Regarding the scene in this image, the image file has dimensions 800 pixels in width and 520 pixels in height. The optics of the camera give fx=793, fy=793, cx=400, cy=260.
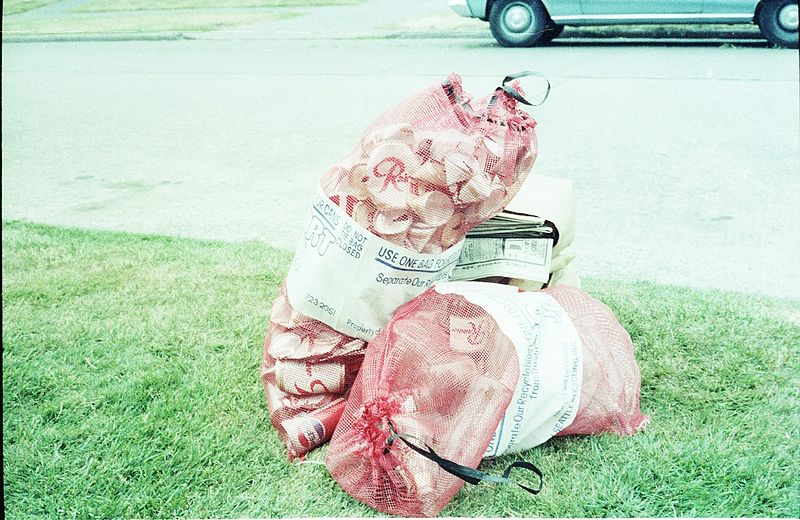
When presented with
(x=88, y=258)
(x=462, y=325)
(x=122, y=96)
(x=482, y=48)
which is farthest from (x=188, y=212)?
(x=482, y=48)

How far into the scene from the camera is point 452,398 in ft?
5.72

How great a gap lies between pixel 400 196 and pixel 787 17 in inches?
313

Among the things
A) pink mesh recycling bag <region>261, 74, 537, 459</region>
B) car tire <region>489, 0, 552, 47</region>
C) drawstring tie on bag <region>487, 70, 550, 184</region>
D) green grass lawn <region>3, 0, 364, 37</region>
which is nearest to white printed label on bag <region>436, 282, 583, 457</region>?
pink mesh recycling bag <region>261, 74, 537, 459</region>

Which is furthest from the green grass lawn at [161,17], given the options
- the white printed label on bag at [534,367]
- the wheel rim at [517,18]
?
the white printed label on bag at [534,367]

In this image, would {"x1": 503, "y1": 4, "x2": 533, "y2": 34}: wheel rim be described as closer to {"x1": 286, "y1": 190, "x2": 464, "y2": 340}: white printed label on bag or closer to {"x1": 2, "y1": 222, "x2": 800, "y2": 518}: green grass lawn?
{"x1": 2, "y1": 222, "x2": 800, "y2": 518}: green grass lawn

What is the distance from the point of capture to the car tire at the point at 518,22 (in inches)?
363

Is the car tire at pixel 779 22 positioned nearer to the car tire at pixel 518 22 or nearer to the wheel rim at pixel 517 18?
the car tire at pixel 518 22

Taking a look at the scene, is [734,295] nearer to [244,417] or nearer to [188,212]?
[244,417]

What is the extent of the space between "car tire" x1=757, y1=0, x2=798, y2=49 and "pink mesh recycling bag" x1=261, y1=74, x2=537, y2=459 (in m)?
7.54

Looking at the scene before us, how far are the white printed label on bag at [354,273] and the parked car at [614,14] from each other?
24.9 ft

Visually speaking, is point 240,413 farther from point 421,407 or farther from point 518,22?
point 518,22

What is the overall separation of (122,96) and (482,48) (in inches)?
173

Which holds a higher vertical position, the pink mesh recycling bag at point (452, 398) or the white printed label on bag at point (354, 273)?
the white printed label on bag at point (354, 273)

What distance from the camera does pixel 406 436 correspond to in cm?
168
